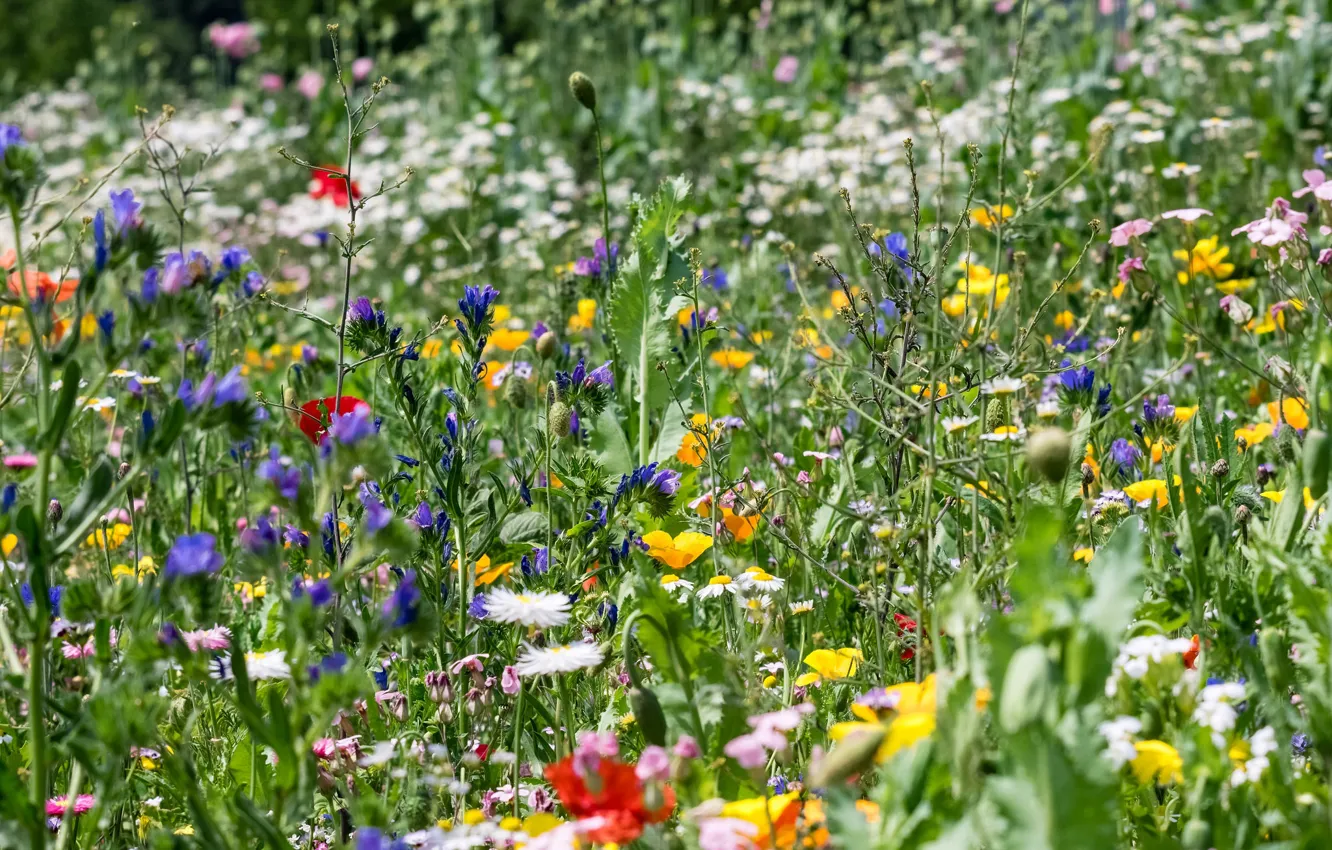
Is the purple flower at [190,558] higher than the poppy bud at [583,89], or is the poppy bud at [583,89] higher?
the poppy bud at [583,89]

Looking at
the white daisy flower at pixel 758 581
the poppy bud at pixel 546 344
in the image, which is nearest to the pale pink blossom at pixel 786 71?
the poppy bud at pixel 546 344

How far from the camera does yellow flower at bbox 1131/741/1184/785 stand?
4.05ft

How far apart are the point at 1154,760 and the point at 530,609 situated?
646 millimetres

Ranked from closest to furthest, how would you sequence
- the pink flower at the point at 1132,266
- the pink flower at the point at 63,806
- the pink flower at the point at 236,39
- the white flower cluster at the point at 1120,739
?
1. the white flower cluster at the point at 1120,739
2. the pink flower at the point at 63,806
3. the pink flower at the point at 1132,266
4. the pink flower at the point at 236,39

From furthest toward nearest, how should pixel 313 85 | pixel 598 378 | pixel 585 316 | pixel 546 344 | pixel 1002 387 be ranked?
1. pixel 313 85
2. pixel 585 316
3. pixel 598 378
4. pixel 546 344
5. pixel 1002 387

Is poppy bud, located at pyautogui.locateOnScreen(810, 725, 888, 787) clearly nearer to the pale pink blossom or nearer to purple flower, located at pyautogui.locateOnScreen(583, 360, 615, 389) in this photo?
purple flower, located at pyautogui.locateOnScreen(583, 360, 615, 389)

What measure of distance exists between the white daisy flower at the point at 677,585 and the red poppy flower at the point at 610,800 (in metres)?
0.65

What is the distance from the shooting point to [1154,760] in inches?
48.6

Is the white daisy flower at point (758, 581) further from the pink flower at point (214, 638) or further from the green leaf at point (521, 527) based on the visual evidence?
the pink flower at point (214, 638)

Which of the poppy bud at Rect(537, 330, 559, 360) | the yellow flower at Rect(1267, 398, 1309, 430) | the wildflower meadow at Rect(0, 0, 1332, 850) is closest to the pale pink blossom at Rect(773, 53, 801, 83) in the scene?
the wildflower meadow at Rect(0, 0, 1332, 850)

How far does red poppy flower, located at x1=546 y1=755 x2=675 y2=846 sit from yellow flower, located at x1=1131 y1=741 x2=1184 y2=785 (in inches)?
16.7

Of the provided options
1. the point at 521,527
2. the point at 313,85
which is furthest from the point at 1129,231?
the point at 313,85

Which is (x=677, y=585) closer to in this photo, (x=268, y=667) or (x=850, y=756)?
(x=268, y=667)

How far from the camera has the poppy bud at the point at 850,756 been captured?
1071mm
